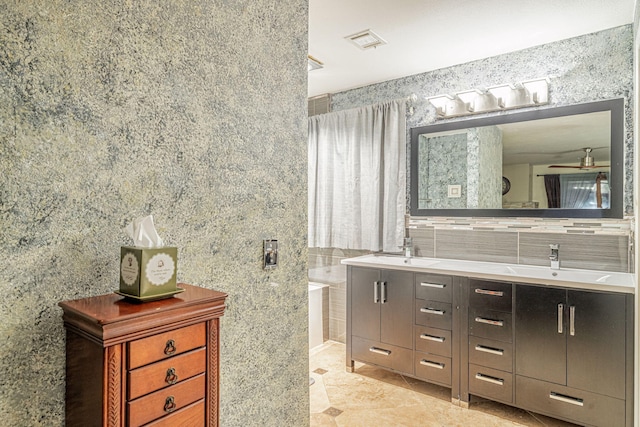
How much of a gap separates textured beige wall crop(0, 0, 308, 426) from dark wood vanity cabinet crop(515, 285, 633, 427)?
152cm

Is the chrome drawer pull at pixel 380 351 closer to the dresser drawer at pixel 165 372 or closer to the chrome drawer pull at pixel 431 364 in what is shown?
the chrome drawer pull at pixel 431 364

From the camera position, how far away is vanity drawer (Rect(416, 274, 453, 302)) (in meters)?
2.73

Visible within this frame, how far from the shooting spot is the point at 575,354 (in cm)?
229

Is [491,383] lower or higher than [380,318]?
lower

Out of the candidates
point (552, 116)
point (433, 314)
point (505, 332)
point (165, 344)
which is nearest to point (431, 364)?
point (433, 314)

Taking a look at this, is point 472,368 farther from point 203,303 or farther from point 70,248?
point 70,248

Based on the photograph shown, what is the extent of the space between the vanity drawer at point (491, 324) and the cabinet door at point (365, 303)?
0.73 metres

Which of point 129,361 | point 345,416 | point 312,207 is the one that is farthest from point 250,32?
point 312,207

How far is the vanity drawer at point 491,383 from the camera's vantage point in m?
2.50

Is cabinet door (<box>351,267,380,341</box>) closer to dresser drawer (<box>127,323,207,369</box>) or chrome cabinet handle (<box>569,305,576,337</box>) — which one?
chrome cabinet handle (<box>569,305,576,337</box>)

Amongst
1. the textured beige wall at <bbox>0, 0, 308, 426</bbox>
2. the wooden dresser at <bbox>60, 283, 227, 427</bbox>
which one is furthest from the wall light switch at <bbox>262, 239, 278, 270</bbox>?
the wooden dresser at <bbox>60, 283, 227, 427</bbox>

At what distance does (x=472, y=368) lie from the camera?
2.63m

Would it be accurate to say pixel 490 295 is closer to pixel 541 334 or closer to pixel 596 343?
pixel 541 334

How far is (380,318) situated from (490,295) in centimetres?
87
